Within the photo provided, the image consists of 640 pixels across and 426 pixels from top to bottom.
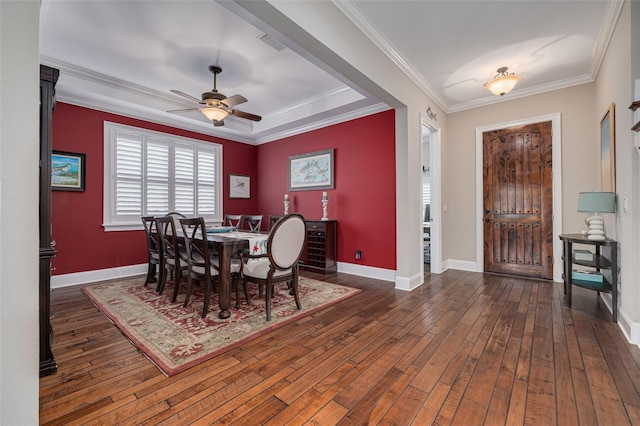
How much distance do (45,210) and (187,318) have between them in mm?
1468

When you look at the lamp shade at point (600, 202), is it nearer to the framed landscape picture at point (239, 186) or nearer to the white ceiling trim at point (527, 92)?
the white ceiling trim at point (527, 92)

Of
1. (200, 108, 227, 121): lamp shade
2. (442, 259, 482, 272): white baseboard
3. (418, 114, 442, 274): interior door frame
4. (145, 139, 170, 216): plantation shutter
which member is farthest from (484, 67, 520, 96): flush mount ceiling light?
(145, 139, 170, 216): plantation shutter

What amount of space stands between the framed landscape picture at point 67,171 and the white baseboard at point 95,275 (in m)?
1.23

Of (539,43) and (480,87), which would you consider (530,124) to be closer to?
(480,87)

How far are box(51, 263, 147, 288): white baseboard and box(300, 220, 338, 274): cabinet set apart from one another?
2744mm

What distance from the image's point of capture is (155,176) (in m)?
4.81

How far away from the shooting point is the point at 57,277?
383cm

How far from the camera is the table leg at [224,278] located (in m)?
2.66

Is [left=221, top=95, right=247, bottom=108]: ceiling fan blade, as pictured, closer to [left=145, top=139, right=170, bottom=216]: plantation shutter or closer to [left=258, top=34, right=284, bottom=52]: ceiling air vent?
[left=258, top=34, right=284, bottom=52]: ceiling air vent

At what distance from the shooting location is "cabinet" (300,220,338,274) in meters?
4.66

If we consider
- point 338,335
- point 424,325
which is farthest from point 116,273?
point 424,325

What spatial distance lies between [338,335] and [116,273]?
12.8 ft

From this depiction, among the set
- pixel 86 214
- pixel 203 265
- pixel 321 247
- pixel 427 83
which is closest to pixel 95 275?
pixel 86 214

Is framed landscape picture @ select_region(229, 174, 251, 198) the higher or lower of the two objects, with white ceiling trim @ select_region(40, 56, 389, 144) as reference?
lower
